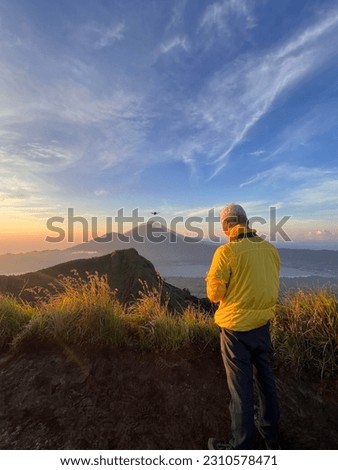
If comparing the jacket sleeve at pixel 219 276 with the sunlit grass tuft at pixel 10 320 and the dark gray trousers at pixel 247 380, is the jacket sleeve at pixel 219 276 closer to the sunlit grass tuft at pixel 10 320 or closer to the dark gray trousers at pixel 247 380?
the dark gray trousers at pixel 247 380

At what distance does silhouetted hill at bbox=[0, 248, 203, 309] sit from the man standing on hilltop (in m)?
19.4

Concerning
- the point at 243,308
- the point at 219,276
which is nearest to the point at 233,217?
the point at 219,276

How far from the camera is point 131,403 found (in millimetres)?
4496

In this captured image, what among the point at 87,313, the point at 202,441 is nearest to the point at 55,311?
the point at 87,313

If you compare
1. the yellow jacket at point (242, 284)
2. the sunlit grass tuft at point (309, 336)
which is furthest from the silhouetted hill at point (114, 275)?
the yellow jacket at point (242, 284)

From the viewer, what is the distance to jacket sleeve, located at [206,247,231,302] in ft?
11.7

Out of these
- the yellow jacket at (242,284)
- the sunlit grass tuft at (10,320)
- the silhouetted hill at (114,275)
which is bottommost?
the silhouetted hill at (114,275)

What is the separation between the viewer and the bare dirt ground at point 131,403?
4.07m

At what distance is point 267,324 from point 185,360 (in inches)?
74.8

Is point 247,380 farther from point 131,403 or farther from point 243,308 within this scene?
point 131,403

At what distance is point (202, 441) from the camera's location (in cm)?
405

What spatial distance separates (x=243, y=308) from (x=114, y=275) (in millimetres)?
23463

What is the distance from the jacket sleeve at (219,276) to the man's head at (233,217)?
32cm

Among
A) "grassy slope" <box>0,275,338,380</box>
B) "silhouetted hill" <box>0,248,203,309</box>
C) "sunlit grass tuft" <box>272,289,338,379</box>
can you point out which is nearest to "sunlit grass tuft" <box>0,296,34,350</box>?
"grassy slope" <box>0,275,338,380</box>
